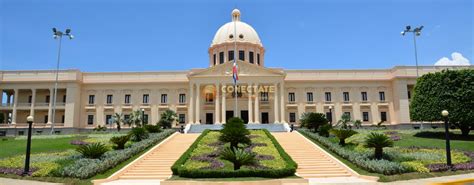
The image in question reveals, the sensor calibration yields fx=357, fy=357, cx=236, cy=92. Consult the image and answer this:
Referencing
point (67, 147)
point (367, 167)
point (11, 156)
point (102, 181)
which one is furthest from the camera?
point (67, 147)

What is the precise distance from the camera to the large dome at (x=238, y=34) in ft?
183

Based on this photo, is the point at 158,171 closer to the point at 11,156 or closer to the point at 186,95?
the point at 11,156

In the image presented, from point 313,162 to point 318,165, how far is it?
27.1 inches

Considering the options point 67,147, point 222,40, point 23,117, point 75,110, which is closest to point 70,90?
point 75,110

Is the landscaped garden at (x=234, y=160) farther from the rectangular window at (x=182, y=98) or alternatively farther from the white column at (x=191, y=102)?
the rectangular window at (x=182, y=98)

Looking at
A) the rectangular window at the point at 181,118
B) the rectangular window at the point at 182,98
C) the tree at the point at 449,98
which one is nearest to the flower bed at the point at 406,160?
the tree at the point at 449,98

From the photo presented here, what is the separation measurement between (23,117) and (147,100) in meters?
19.3

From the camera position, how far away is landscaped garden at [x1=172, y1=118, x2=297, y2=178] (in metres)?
16.1

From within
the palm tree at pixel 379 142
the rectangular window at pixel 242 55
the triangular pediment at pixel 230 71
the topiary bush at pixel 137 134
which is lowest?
the palm tree at pixel 379 142

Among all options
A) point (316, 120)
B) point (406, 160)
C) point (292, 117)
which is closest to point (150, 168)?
point (406, 160)

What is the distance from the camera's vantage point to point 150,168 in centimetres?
1986

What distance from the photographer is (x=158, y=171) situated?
19297mm

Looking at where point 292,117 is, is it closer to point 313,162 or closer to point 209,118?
point 209,118

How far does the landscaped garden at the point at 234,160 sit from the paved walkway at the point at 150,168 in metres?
1.08
